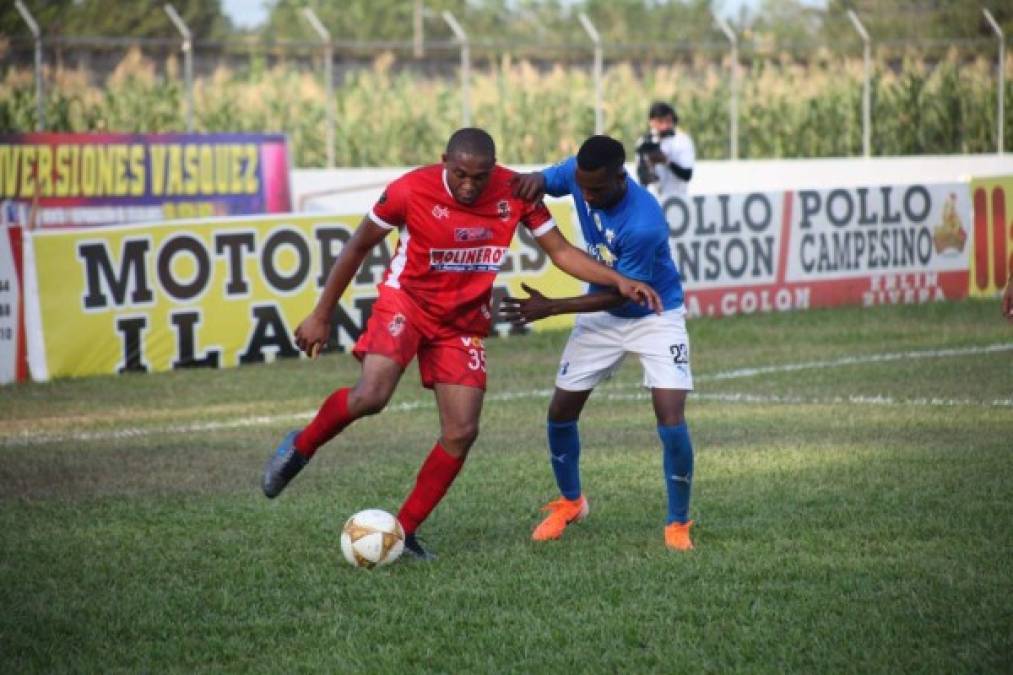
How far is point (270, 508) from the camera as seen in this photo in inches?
344

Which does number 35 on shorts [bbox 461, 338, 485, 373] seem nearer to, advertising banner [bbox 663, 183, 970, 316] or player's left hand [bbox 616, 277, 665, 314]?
player's left hand [bbox 616, 277, 665, 314]

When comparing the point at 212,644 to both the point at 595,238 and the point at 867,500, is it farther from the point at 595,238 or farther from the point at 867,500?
the point at 867,500

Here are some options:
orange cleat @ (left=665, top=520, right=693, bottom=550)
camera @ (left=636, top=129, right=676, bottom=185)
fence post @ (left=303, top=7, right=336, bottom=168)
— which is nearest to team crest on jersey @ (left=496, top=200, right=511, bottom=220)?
orange cleat @ (left=665, top=520, right=693, bottom=550)

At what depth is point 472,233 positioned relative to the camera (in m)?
7.39

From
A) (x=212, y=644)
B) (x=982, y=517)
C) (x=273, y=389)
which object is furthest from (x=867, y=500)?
(x=273, y=389)

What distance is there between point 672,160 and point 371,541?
13.4 metres

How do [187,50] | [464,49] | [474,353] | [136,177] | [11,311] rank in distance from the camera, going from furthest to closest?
[464,49], [187,50], [136,177], [11,311], [474,353]

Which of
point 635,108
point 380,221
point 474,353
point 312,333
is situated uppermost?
point 380,221

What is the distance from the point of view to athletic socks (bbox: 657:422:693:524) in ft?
25.0

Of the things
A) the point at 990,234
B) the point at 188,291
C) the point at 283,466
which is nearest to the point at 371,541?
the point at 283,466

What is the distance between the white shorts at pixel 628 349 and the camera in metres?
7.75

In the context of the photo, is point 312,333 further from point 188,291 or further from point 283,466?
point 188,291

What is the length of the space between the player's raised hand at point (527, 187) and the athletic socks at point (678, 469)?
119 centimetres

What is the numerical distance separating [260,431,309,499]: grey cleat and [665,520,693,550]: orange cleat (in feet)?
5.36
